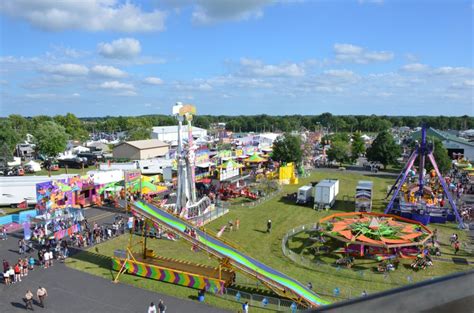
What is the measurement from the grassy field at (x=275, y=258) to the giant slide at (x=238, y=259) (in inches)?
60.5

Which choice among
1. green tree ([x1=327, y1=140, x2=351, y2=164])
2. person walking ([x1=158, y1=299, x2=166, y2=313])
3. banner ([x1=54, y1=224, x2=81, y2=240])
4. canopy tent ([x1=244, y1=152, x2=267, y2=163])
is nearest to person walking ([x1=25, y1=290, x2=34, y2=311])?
person walking ([x1=158, y1=299, x2=166, y2=313])

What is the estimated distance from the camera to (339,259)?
21656 mm

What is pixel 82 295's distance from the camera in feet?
56.5

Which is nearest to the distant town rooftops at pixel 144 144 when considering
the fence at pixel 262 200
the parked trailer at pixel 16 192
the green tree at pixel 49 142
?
the green tree at pixel 49 142

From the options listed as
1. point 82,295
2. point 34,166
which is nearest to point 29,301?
point 82,295

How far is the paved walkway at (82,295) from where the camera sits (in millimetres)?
16062

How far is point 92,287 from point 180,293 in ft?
15.2

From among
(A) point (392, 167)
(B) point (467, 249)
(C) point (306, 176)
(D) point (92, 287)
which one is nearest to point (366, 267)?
(B) point (467, 249)

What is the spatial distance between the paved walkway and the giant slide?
8.05 ft

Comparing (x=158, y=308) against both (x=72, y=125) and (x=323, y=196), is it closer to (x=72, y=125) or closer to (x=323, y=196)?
(x=323, y=196)

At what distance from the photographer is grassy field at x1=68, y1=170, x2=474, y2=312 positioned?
18.3m

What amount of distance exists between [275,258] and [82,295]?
11.1 meters

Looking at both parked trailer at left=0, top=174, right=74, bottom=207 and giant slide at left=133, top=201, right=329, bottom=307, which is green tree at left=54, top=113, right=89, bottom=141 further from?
giant slide at left=133, top=201, right=329, bottom=307

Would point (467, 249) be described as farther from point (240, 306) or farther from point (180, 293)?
point (180, 293)
